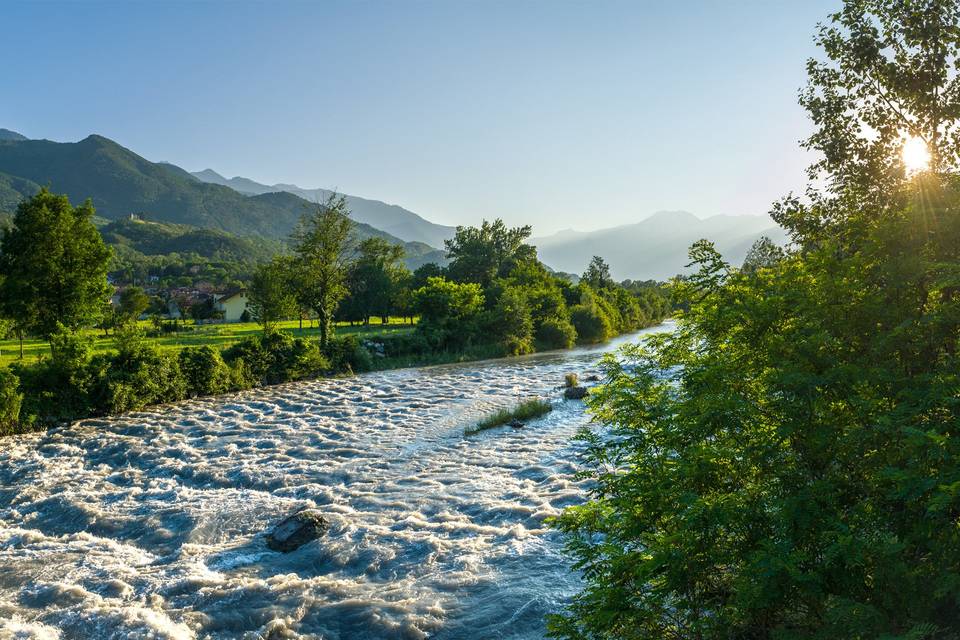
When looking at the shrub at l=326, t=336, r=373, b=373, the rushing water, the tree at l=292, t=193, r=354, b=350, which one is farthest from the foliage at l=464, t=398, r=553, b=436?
the tree at l=292, t=193, r=354, b=350

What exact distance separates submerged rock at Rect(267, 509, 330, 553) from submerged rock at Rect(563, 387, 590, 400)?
739 inches

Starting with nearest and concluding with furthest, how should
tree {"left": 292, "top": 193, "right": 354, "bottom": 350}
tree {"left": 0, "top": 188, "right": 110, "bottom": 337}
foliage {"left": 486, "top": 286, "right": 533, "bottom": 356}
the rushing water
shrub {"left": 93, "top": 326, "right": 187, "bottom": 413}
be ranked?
1. the rushing water
2. shrub {"left": 93, "top": 326, "right": 187, "bottom": 413}
3. tree {"left": 0, "top": 188, "right": 110, "bottom": 337}
4. tree {"left": 292, "top": 193, "right": 354, "bottom": 350}
5. foliage {"left": 486, "top": 286, "right": 533, "bottom": 356}

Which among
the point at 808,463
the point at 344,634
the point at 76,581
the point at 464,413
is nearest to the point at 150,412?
the point at 464,413

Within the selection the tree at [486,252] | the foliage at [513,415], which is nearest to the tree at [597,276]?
the tree at [486,252]

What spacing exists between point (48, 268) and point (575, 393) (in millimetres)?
31584

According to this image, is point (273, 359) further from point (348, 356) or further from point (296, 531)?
point (296, 531)

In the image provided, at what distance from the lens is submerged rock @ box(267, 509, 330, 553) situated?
11906 millimetres

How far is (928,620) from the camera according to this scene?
446 cm

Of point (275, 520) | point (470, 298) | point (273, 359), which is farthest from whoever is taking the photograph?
point (470, 298)

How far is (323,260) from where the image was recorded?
4694cm

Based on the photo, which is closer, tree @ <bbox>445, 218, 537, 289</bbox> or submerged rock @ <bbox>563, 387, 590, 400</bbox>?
submerged rock @ <bbox>563, 387, 590, 400</bbox>

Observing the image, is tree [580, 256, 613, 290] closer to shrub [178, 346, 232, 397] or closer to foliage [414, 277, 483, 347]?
foliage [414, 277, 483, 347]

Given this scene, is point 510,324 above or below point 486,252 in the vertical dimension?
below

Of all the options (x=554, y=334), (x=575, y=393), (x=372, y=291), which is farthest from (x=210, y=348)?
(x=372, y=291)
